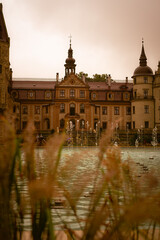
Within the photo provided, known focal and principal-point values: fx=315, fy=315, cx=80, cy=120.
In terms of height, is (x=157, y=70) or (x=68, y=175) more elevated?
(x=157, y=70)

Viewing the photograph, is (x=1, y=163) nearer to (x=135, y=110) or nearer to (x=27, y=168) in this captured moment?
(x=27, y=168)

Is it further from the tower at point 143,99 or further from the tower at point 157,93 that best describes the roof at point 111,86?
the tower at point 157,93

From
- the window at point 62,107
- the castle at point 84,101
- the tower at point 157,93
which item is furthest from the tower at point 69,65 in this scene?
the tower at point 157,93

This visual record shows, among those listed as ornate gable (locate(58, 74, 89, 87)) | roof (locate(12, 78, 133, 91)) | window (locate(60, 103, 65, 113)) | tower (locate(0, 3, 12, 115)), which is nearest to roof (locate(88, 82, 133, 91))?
roof (locate(12, 78, 133, 91))

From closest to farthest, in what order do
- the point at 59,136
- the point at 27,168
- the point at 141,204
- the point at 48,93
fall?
the point at 141,204 → the point at 59,136 → the point at 27,168 → the point at 48,93

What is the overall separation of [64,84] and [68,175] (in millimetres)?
52813

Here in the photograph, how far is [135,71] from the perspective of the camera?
5444 centimetres

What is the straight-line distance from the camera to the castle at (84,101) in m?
53.0

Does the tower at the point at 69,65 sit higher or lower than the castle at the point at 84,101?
higher

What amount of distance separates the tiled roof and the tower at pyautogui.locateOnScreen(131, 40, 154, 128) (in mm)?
14967

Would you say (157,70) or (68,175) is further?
(157,70)

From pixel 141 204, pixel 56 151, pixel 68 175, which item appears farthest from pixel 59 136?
pixel 141 204

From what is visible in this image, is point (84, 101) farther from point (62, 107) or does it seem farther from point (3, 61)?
point (3, 61)

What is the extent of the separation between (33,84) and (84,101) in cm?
1034
